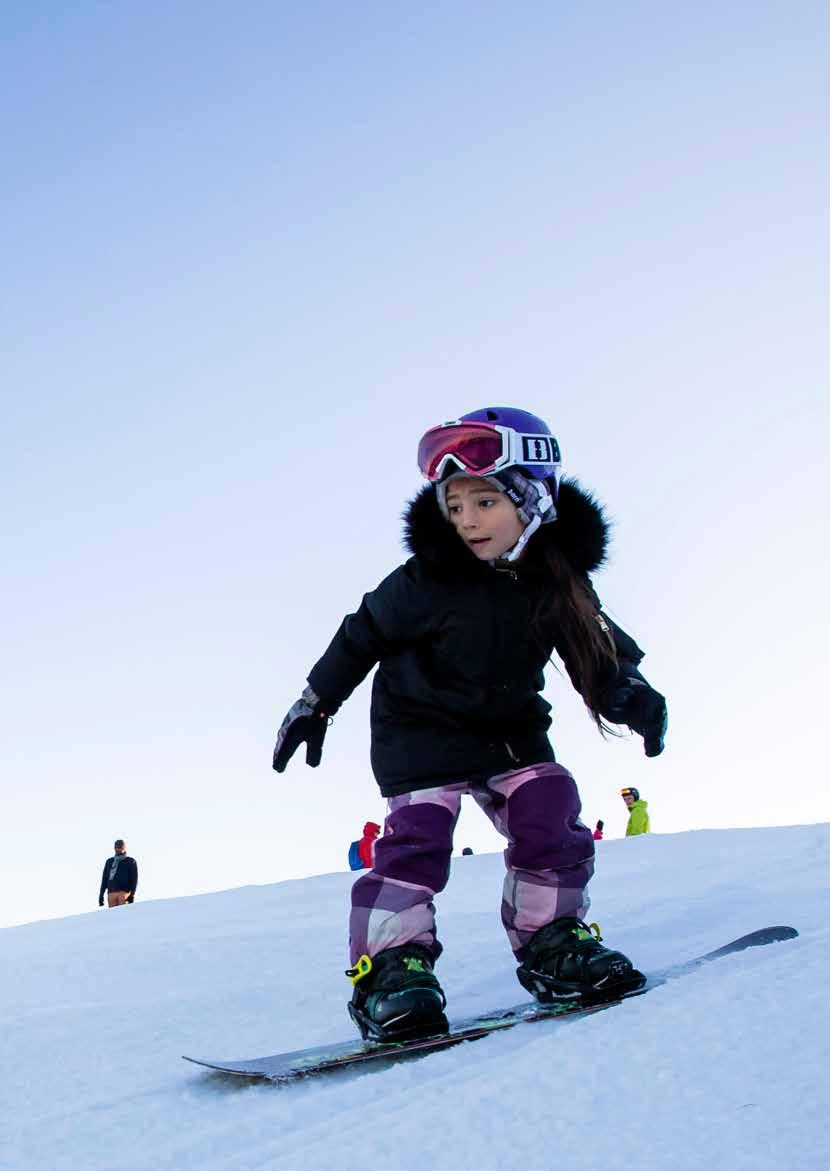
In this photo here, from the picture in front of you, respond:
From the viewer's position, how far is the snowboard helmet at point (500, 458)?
105 inches

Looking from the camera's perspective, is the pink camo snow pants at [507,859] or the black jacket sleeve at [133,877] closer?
the pink camo snow pants at [507,859]

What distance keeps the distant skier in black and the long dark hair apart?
34.0ft

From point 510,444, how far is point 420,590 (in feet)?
1.41

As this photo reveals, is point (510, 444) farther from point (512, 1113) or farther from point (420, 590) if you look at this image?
point (512, 1113)

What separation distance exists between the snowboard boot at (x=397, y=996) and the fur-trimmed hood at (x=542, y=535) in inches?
36.5

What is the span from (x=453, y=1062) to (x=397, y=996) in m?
0.42

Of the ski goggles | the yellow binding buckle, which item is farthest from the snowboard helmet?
the yellow binding buckle

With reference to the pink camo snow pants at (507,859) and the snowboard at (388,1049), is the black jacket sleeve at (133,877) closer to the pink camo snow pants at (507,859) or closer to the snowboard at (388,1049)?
the pink camo snow pants at (507,859)

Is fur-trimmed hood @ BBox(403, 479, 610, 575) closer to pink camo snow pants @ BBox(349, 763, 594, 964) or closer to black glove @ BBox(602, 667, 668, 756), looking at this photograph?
black glove @ BBox(602, 667, 668, 756)

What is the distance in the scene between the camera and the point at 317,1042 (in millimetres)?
2377

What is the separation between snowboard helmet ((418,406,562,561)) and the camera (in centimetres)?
268

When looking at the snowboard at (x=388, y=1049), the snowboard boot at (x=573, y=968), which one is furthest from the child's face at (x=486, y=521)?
the snowboard at (x=388, y=1049)

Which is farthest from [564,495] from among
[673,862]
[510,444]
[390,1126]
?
[673,862]

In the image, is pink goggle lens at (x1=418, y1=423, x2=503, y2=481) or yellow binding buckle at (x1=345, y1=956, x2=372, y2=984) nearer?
yellow binding buckle at (x1=345, y1=956, x2=372, y2=984)
